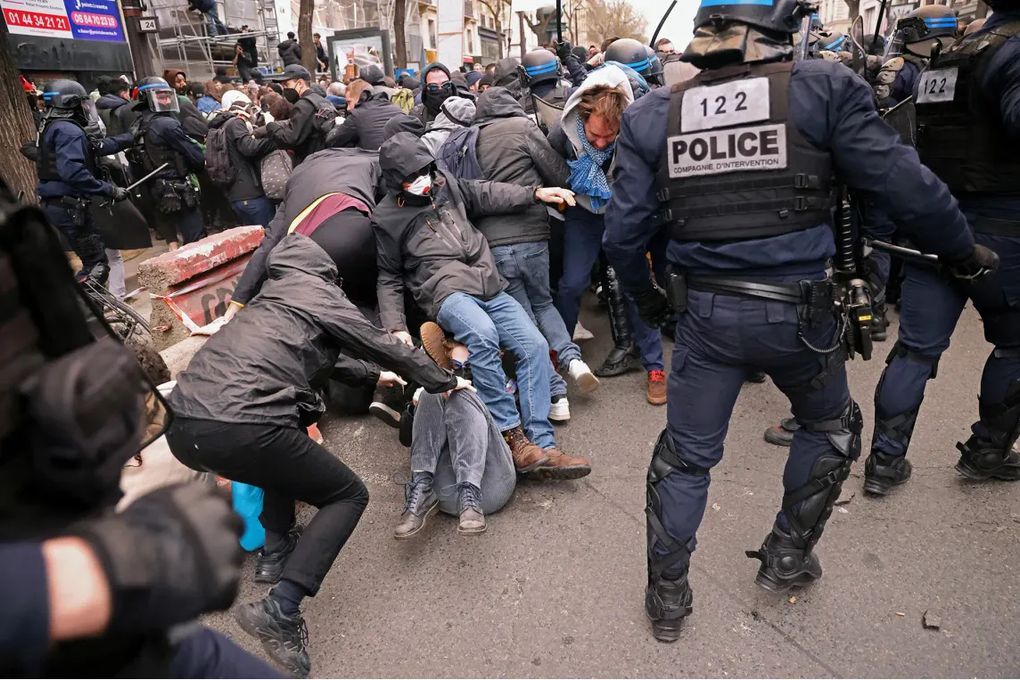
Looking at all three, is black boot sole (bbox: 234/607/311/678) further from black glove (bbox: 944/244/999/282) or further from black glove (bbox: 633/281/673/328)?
black glove (bbox: 944/244/999/282)

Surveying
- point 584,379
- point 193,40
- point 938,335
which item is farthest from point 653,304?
point 193,40

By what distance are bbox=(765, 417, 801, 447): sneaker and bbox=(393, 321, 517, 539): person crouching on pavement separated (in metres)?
1.45

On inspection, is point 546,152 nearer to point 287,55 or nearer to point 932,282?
point 932,282

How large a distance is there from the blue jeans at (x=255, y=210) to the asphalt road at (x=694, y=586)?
389cm

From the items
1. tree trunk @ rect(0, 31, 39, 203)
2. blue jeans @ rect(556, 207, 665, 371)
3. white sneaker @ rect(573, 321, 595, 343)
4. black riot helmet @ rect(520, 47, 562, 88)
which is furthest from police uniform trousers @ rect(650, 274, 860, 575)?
tree trunk @ rect(0, 31, 39, 203)

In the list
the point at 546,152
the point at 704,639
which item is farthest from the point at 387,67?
the point at 704,639

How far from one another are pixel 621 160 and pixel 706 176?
31cm

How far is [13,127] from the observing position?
4.96m

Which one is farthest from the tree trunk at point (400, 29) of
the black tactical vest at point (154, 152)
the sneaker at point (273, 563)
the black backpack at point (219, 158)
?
the sneaker at point (273, 563)

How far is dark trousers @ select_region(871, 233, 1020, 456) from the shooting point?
2775 mm

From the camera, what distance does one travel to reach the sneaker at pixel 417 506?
294 cm

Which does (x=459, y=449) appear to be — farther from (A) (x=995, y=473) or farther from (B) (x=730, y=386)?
(A) (x=995, y=473)

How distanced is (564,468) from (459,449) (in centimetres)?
54

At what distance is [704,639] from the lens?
2.41m
